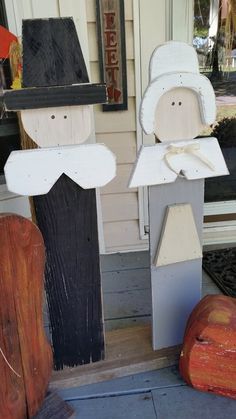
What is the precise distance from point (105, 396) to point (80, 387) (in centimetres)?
10

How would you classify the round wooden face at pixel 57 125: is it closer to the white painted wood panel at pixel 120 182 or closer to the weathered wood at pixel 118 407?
the weathered wood at pixel 118 407

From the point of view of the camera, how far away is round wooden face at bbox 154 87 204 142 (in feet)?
4.01

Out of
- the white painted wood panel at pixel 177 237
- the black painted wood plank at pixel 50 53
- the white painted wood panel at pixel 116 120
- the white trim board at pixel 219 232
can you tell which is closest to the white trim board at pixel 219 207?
the white trim board at pixel 219 232

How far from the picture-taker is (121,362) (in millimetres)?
1480

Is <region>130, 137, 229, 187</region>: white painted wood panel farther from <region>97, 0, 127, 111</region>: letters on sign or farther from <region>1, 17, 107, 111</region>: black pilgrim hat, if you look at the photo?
<region>97, 0, 127, 111</region>: letters on sign

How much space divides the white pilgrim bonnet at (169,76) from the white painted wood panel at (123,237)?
4.04 feet

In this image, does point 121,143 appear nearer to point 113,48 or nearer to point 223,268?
point 113,48

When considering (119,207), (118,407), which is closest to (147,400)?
(118,407)

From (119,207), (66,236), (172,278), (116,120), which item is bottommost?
(119,207)

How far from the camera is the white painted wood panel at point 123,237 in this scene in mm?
2410

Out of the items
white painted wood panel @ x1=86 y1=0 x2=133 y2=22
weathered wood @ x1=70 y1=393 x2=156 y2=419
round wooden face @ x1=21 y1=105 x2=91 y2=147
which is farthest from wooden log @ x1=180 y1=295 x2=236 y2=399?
white painted wood panel @ x1=86 y1=0 x2=133 y2=22

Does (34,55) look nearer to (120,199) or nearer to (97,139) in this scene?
(97,139)

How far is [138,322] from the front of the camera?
1.80m

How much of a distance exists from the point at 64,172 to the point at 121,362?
2.46ft
